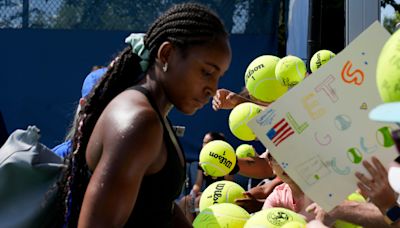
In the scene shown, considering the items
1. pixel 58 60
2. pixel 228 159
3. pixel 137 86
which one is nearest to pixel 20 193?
pixel 137 86

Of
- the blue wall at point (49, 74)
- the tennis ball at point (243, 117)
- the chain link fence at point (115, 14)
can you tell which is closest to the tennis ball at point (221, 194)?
the tennis ball at point (243, 117)

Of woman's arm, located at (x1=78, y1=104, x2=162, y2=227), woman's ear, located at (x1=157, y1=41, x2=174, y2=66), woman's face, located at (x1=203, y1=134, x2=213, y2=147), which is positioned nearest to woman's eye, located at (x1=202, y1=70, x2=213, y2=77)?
woman's ear, located at (x1=157, y1=41, x2=174, y2=66)

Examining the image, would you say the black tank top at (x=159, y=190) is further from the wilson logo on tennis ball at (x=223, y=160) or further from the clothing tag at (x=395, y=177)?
the wilson logo on tennis ball at (x=223, y=160)

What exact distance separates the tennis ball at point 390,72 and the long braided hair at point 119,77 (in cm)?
56

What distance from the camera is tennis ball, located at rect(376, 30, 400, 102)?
1493 mm

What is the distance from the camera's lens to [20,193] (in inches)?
75.2

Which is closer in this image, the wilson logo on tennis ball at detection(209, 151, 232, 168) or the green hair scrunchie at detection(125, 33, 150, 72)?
the green hair scrunchie at detection(125, 33, 150, 72)

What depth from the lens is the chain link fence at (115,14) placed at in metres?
6.64

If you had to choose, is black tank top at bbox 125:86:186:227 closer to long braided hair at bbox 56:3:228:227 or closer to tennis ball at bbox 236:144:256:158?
long braided hair at bbox 56:3:228:227

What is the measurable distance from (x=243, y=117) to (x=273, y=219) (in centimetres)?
111

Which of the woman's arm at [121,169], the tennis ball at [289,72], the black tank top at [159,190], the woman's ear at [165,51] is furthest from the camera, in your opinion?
the tennis ball at [289,72]

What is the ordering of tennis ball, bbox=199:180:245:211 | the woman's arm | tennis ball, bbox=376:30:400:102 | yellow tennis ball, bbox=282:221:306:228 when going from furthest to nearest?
tennis ball, bbox=199:180:245:211 < yellow tennis ball, bbox=282:221:306:228 < the woman's arm < tennis ball, bbox=376:30:400:102

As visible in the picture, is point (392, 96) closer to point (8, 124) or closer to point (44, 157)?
point (44, 157)

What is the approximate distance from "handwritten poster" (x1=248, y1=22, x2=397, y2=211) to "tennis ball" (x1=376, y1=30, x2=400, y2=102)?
45 cm
